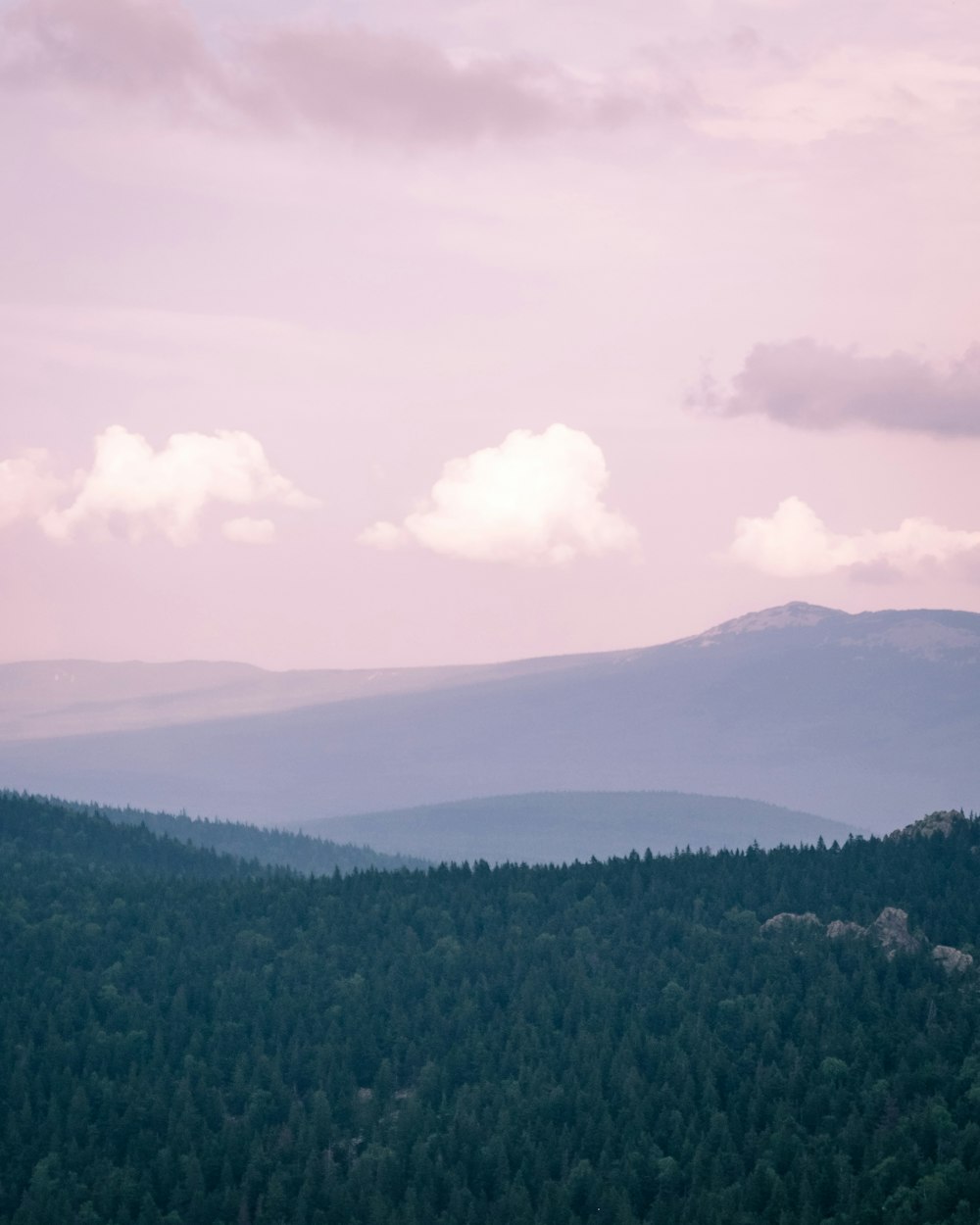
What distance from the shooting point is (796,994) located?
187375 millimetres

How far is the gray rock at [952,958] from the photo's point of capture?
190 meters

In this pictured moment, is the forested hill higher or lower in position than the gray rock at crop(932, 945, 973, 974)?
lower

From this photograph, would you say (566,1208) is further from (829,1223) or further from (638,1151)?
(829,1223)

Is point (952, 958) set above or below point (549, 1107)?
above

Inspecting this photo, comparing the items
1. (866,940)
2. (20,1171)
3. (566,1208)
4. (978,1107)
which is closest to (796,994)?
(866,940)

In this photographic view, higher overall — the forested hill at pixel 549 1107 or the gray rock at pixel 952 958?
the gray rock at pixel 952 958

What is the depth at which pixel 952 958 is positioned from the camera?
192m

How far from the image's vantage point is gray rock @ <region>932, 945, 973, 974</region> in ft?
624

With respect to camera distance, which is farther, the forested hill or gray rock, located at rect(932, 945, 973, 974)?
gray rock, located at rect(932, 945, 973, 974)

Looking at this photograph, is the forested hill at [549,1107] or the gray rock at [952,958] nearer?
the forested hill at [549,1107]

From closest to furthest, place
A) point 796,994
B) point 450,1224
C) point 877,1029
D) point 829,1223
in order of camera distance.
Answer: point 829,1223
point 450,1224
point 877,1029
point 796,994

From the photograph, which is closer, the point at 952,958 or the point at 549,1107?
the point at 549,1107

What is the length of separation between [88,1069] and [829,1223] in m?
85.0

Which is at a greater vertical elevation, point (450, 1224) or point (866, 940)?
point (866, 940)
